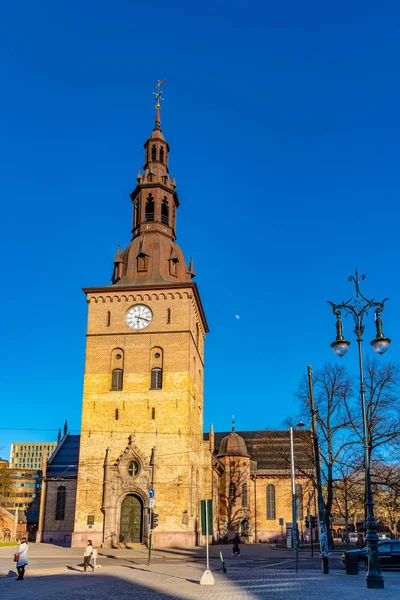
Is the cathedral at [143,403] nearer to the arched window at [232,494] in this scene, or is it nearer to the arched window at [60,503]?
the arched window at [60,503]

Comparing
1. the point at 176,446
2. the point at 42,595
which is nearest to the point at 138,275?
the point at 176,446

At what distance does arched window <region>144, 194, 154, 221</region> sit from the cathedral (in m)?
0.09

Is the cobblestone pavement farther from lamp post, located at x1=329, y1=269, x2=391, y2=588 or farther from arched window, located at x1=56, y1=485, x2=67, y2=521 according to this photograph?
arched window, located at x1=56, y1=485, x2=67, y2=521

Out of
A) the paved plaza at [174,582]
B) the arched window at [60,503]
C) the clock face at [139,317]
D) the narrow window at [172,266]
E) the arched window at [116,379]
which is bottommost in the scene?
the paved plaza at [174,582]

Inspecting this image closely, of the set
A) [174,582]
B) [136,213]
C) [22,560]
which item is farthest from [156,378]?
[174,582]

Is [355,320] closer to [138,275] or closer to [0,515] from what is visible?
[138,275]

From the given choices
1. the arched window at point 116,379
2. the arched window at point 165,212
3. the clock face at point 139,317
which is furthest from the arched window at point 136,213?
the arched window at point 116,379

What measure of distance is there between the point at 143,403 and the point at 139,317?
279 inches

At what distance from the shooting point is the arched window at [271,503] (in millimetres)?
67500

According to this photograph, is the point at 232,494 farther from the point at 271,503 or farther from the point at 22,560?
the point at 22,560

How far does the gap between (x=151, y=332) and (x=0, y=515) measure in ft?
89.0

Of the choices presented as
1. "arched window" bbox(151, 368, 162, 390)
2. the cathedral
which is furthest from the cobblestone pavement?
"arched window" bbox(151, 368, 162, 390)

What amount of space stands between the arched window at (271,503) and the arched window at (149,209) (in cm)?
3379

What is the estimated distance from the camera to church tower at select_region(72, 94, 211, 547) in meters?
45.0
